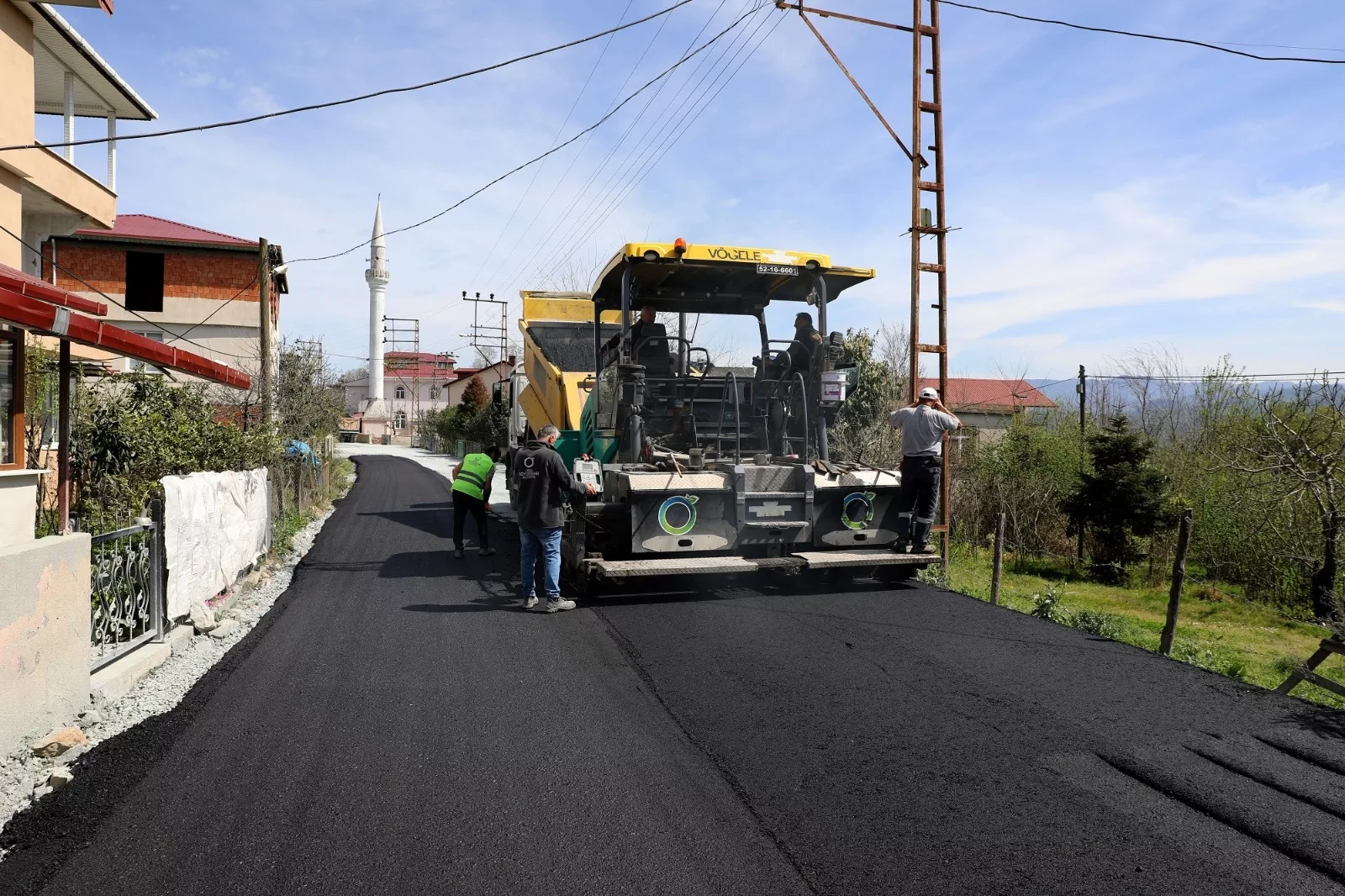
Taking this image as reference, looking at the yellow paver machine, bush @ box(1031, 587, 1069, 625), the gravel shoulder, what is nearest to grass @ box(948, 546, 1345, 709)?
bush @ box(1031, 587, 1069, 625)

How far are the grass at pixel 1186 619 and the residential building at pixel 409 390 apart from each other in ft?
170

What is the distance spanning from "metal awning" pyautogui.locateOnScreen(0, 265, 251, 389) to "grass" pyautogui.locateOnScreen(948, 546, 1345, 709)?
7.32 meters

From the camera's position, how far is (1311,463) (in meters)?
10.7

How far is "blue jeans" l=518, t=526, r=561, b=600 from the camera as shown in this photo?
8016 millimetres

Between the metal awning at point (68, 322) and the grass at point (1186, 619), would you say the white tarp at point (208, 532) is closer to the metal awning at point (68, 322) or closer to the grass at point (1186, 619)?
the metal awning at point (68, 322)

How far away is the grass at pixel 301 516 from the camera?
11453 millimetres

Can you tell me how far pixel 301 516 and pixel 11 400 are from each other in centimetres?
889

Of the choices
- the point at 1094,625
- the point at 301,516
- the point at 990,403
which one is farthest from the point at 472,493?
the point at 990,403

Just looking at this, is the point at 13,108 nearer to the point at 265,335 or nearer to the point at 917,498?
the point at 265,335

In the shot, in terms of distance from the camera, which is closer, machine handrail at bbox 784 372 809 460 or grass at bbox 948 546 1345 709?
grass at bbox 948 546 1345 709

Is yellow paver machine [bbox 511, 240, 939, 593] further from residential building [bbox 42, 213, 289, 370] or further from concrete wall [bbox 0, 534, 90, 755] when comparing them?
residential building [bbox 42, 213, 289, 370]

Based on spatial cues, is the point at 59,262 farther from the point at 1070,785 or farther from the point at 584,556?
the point at 1070,785

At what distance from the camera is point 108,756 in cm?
459

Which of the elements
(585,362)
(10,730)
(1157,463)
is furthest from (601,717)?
(1157,463)
